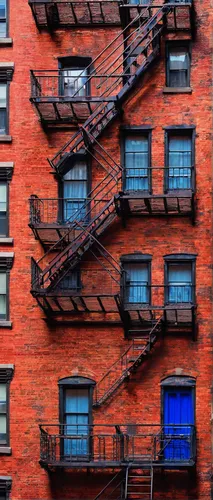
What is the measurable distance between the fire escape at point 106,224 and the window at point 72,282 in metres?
0.09

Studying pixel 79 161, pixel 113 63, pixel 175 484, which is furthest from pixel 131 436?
pixel 113 63

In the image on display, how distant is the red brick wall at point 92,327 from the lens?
30266 millimetres

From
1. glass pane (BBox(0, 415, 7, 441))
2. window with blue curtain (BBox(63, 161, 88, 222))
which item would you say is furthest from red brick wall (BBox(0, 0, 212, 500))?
window with blue curtain (BBox(63, 161, 88, 222))

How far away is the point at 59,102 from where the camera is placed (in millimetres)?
30172

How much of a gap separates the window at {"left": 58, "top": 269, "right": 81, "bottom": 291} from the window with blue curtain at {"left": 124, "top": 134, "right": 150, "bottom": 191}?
3.13 meters

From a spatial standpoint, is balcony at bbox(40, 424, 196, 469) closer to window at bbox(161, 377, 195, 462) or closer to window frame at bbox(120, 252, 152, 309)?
window at bbox(161, 377, 195, 462)

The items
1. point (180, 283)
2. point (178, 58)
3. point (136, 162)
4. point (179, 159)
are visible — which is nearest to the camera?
point (180, 283)

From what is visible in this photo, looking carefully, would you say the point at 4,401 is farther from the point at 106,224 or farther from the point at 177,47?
the point at 177,47

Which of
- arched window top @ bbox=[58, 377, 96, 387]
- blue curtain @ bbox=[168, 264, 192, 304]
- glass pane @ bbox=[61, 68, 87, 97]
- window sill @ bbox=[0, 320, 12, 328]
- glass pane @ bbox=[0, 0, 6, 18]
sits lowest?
arched window top @ bbox=[58, 377, 96, 387]

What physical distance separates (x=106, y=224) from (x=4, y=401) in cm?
633

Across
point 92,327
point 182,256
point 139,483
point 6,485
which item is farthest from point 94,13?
point 6,485

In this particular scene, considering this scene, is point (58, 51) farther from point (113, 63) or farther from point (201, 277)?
point (201, 277)

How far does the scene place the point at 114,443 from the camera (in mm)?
30031

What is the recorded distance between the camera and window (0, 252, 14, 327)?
30875 mm
